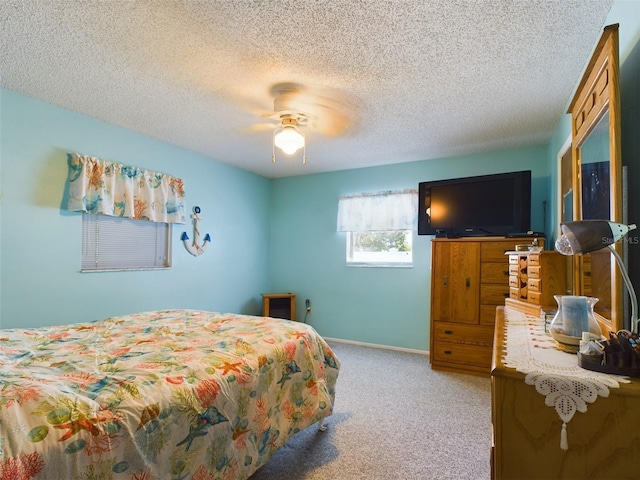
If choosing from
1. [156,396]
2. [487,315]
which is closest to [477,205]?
[487,315]

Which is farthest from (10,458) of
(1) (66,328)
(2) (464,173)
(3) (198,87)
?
(2) (464,173)

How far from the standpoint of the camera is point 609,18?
158cm

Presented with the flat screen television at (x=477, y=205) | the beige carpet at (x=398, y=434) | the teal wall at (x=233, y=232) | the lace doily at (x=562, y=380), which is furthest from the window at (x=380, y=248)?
the lace doily at (x=562, y=380)

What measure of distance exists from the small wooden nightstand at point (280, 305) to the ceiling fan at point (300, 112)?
7.86 ft

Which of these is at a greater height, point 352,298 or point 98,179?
point 98,179

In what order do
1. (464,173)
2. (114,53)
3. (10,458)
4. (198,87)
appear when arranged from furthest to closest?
1. (464,173)
2. (198,87)
3. (114,53)
4. (10,458)

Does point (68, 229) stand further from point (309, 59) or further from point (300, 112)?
point (309, 59)

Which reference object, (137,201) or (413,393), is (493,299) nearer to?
(413,393)

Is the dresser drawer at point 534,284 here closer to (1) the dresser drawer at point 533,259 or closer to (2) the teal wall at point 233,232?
(1) the dresser drawer at point 533,259

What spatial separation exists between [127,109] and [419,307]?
11.7 feet

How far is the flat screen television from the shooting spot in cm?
328

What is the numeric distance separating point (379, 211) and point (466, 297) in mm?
1497

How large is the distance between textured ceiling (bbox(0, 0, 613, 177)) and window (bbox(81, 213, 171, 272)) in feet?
2.99

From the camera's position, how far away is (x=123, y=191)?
312cm
